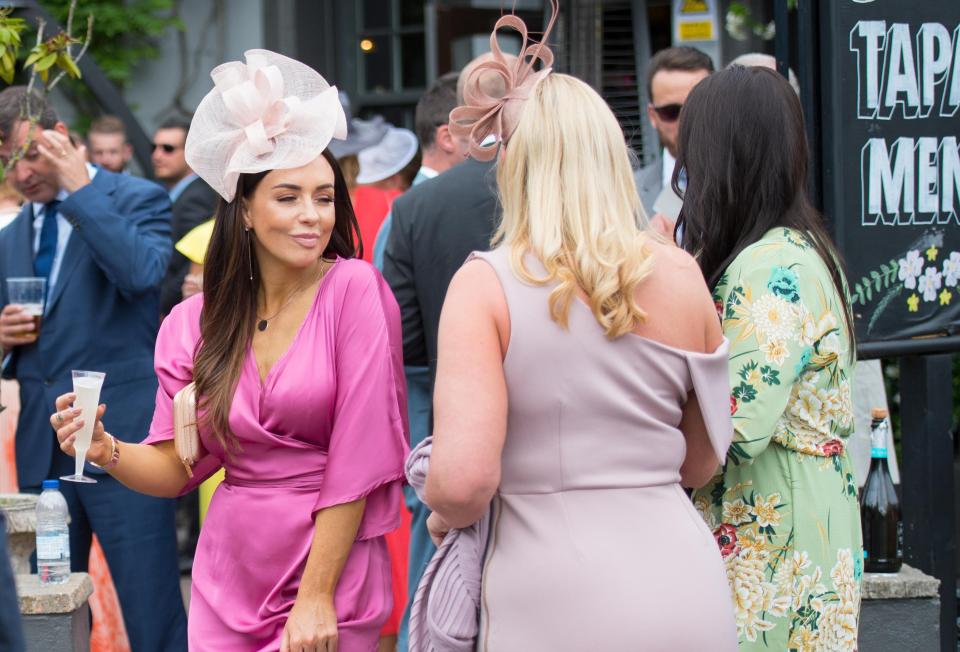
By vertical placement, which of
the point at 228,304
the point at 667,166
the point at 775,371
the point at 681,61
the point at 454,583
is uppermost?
the point at 681,61

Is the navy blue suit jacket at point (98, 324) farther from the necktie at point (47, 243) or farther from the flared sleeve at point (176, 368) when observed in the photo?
the flared sleeve at point (176, 368)

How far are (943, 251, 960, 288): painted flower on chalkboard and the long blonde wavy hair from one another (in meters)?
1.94

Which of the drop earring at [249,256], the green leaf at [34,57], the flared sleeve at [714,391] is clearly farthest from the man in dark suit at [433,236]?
the flared sleeve at [714,391]

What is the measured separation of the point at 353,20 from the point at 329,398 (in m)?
7.88

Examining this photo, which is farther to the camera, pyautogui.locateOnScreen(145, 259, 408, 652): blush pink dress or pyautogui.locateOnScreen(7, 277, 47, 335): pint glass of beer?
pyautogui.locateOnScreen(7, 277, 47, 335): pint glass of beer

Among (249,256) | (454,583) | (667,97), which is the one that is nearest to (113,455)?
(249,256)

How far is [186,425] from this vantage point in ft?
9.78

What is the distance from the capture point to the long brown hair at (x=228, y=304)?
294cm

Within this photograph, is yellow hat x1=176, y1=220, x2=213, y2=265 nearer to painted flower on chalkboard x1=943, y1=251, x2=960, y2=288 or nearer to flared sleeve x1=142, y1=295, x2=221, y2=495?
flared sleeve x1=142, y1=295, x2=221, y2=495

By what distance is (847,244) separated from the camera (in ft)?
12.8

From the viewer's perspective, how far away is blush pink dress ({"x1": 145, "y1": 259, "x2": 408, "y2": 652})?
2.88 m

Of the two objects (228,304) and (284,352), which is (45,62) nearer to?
(228,304)

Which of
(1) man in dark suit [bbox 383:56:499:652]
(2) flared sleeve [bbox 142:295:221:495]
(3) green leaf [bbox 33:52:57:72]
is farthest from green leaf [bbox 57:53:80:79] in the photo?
(2) flared sleeve [bbox 142:295:221:495]

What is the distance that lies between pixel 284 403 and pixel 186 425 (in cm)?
27
